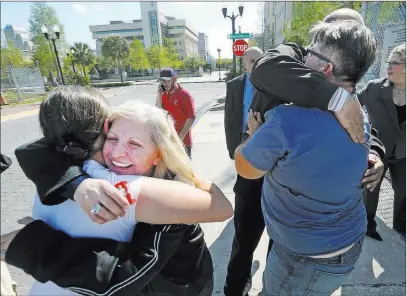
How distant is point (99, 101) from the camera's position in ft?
3.19

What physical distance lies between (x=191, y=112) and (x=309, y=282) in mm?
2577

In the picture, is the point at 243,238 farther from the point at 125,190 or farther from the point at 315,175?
the point at 125,190

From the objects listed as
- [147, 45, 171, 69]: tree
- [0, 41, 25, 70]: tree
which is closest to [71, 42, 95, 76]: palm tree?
[0, 41, 25, 70]: tree

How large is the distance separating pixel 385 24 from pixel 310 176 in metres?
4.11

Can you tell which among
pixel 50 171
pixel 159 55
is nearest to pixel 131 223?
pixel 50 171

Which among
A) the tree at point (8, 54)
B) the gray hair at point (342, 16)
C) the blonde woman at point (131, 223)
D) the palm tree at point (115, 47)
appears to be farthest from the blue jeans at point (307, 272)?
the palm tree at point (115, 47)

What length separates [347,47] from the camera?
1012 millimetres

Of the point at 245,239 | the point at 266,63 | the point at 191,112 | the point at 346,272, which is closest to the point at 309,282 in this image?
the point at 346,272

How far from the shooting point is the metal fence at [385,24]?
11.7ft

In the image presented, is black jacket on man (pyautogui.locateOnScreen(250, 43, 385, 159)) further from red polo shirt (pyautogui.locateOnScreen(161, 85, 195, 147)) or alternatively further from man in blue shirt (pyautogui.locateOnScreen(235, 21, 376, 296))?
red polo shirt (pyautogui.locateOnScreen(161, 85, 195, 147))

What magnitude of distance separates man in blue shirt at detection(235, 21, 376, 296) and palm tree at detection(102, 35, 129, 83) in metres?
13.5

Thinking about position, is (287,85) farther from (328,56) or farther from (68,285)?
(68,285)

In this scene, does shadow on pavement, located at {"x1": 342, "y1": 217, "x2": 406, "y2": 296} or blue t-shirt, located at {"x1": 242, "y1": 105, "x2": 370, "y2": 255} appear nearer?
blue t-shirt, located at {"x1": 242, "y1": 105, "x2": 370, "y2": 255}

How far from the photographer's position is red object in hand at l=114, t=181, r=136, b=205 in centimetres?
78
